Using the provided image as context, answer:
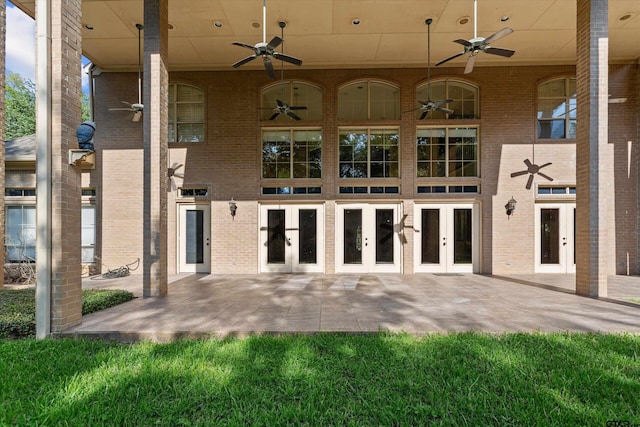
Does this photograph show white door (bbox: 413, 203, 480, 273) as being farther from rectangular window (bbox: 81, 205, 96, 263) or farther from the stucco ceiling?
rectangular window (bbox: 81, 205, 96, 263)

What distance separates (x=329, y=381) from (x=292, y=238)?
6931 mm

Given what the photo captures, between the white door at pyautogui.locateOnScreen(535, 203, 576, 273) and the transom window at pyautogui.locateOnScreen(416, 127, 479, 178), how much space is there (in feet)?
8.54

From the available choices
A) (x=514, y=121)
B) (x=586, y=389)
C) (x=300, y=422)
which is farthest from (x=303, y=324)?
(x=514, y=121)

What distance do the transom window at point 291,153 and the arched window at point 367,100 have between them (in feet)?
4.15

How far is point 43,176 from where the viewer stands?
4070 millimetres

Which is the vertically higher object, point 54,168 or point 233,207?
point 54,168

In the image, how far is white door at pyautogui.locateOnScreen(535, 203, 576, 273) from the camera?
938 cm

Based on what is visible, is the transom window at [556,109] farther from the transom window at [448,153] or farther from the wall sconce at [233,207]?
the wall sconce at [233,207]

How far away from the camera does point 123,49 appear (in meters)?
8.73

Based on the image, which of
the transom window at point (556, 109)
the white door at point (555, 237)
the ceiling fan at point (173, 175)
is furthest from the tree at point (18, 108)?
the white door at point (555, 237)

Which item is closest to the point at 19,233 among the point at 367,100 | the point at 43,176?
the point at 43,176

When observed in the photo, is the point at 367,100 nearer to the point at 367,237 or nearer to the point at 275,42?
the point at 367,237

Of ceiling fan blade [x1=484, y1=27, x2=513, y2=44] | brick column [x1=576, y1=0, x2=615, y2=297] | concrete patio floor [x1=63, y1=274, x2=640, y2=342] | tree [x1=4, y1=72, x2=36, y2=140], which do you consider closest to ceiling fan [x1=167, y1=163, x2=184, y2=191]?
concrete patio floor [x1=63, y1=274, x2=640, y2=342]

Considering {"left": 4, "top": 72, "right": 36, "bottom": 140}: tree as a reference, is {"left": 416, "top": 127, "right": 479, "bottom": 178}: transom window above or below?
below
